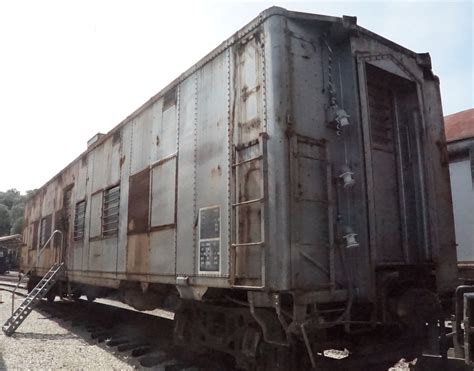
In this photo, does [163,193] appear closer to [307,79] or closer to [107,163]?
[307,79]

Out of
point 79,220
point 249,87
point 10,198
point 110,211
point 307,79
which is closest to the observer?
point 307,79

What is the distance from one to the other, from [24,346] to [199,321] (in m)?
4.56

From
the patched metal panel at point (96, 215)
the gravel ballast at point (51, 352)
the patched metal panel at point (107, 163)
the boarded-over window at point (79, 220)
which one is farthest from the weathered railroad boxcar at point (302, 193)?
the boarded-over window at point (79, 220)

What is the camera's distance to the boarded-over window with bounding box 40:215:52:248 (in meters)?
14.3

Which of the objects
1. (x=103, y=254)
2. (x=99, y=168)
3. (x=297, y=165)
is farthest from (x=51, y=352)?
(x=297, y=165)

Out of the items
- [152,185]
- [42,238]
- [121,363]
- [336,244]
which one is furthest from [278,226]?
[42,238]

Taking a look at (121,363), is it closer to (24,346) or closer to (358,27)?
(24,346)

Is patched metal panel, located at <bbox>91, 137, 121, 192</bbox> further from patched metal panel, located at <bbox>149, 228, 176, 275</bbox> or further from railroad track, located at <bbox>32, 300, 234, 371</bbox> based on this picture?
railroad track, located at <bbox>32, 300, 234, 371</bbox>

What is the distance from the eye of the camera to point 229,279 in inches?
183

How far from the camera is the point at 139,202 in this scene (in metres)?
7.27

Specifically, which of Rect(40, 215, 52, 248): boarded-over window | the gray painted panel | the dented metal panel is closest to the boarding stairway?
Rect(40, 215, 52, 248): boarded-over window

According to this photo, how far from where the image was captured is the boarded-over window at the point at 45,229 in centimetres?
1433

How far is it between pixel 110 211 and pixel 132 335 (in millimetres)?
2614

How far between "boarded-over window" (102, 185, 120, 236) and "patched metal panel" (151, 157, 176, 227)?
6.10ft
